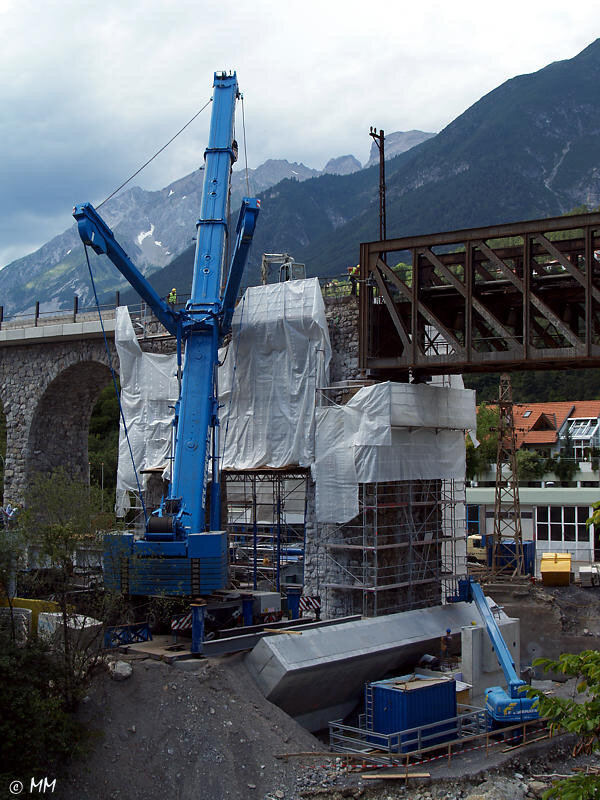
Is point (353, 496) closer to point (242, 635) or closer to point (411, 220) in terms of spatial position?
point (242, 635)

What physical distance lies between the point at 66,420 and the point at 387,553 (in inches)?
483

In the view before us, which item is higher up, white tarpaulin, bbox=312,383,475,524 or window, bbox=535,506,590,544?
white tarpaulin, bbox=312,383,475,524

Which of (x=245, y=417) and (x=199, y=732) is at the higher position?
(x=245, y=417)

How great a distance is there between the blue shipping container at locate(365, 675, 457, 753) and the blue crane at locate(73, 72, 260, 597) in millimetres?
3826

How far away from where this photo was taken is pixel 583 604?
2709cm

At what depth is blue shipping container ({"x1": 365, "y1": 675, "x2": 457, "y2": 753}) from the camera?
1537 centimetres

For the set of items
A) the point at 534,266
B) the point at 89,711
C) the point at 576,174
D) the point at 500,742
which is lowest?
the point at 500,742

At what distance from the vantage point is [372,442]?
18.9 metres

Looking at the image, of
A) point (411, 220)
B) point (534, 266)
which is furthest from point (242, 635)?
point (411, 220)

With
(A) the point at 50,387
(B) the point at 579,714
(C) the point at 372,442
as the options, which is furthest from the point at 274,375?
(B) the point at 579,714

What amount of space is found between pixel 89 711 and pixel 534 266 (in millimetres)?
12248

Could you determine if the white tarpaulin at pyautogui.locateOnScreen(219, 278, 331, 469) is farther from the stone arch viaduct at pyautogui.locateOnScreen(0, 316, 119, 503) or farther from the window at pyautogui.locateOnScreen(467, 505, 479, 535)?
the window at pyautogui.locateOnScreen(467, 505, 479, 535)

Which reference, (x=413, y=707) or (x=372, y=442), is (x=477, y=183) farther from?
(x=413, y=707)

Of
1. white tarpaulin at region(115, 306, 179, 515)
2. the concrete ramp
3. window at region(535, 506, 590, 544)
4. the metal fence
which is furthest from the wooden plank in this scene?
window at region(535, 506, 590, 544)
